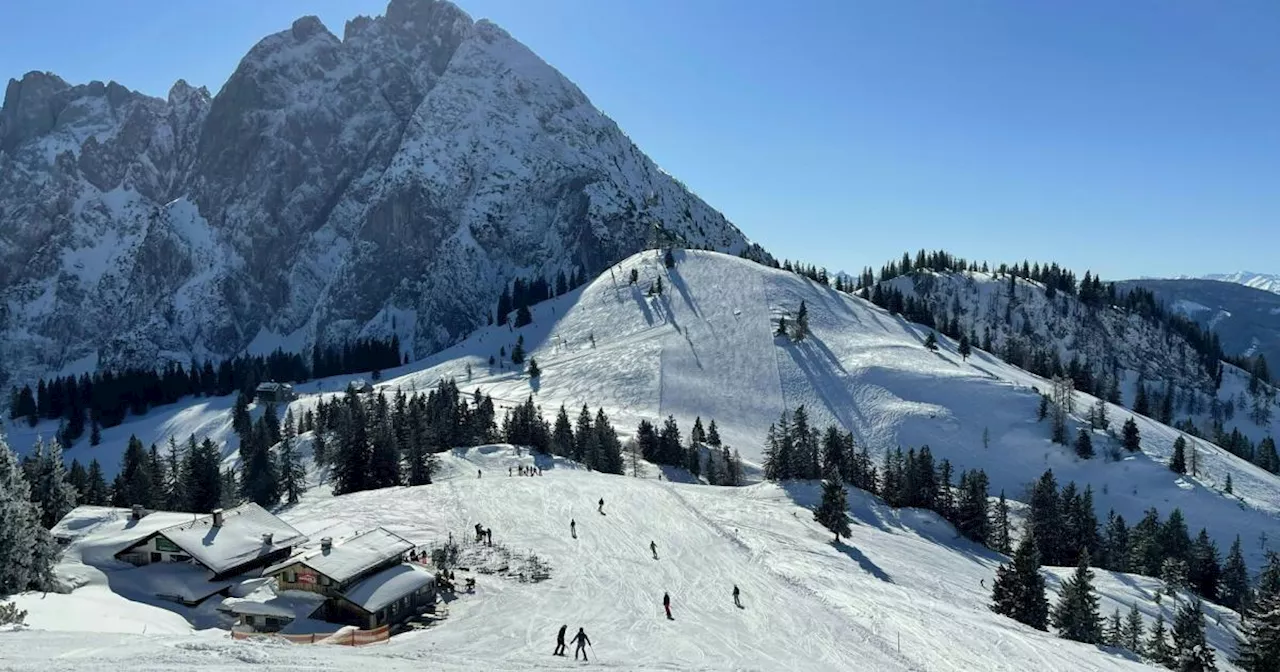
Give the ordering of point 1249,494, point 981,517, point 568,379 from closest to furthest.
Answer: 1. point 981,517
2. point 1249,494
3. point 568,379

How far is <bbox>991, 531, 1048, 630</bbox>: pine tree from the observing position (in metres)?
60.6

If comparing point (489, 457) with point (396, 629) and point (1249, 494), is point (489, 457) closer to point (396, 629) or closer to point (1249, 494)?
point (396, 629)

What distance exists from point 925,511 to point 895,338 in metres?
96.7

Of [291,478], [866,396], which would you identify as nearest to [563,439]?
[291,478]

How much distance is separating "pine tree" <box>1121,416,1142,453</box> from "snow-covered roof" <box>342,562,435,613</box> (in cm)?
13526

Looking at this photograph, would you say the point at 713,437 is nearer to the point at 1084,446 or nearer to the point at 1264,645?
the point at 1084,446

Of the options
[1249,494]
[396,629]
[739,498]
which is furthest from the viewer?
[1249,494]

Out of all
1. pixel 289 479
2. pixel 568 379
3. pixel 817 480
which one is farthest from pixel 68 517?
pixel 568 379

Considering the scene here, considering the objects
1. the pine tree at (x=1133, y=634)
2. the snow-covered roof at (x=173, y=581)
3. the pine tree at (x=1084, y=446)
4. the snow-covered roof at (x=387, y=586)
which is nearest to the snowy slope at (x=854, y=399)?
the pine tree at (x=1084, y=446)

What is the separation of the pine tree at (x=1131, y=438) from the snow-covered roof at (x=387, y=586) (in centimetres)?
13526

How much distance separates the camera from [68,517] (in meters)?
60.2

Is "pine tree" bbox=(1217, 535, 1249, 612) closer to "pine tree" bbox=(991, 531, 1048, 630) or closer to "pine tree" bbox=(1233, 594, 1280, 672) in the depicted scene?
"pine tree" bbox=(991, 531, 1048, 630)

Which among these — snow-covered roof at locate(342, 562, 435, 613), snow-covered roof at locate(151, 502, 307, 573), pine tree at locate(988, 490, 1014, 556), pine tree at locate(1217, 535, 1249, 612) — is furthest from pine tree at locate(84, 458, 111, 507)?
pine tree at locate(1217, 535, 1249, 612)

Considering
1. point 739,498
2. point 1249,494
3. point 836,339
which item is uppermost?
point 836,339
